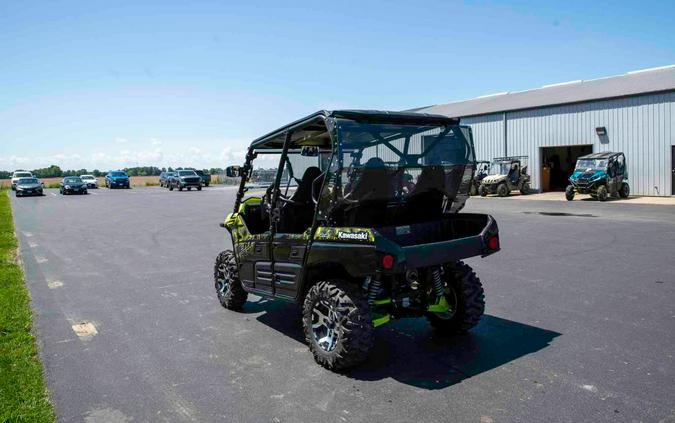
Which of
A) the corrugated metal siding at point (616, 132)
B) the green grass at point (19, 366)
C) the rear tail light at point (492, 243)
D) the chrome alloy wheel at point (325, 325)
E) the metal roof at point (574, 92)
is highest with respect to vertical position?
the metal roof at point (574, 92)

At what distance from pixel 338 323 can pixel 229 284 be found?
248 centimetres

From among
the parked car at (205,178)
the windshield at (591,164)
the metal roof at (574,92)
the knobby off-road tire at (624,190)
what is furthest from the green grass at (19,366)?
Answer: the parked car at (205,178)

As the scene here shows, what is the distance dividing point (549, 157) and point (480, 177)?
17.8ft

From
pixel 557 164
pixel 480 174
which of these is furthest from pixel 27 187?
pixel 557 164

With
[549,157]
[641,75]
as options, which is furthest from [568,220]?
[641,75]

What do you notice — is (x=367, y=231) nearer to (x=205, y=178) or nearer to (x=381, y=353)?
(x=381, y=353)

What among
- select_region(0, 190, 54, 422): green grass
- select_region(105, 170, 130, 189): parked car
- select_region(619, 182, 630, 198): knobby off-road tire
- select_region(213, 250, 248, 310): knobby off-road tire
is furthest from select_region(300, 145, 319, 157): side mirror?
select_region(105, 170, 130, 189): parked car

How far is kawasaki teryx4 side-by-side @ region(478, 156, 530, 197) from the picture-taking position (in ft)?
92.5

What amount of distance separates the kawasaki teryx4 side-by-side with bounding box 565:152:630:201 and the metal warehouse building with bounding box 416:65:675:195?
140cm

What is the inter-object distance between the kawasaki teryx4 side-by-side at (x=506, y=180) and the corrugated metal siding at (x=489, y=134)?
3.13 m

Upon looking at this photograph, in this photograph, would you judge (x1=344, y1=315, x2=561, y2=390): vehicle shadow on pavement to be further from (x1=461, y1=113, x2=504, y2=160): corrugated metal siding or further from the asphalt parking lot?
(x1=461, y1=113, x2=504, y2=160): corrugated metal siding

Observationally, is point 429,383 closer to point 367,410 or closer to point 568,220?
point 367,410

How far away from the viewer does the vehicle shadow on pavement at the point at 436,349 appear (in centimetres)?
454

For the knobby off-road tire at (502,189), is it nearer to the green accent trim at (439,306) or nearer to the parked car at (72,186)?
the green accent trim at (439,306)
